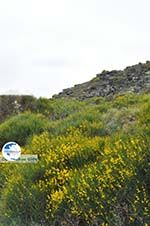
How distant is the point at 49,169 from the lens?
955cm

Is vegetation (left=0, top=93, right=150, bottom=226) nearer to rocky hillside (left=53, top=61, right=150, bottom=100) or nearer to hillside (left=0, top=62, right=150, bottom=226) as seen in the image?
hillside (left=0, top=62, right=150, bottom=226)

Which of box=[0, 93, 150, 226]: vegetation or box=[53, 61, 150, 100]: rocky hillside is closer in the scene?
box=[0, 93, 150, 226]: vegetation

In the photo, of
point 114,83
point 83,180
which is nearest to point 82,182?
point 83,180

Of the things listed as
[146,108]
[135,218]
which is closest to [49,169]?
[135,218]

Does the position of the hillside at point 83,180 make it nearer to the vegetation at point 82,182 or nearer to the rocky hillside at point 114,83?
the vegetation at point 82,182

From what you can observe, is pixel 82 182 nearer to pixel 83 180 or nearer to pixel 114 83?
pixel 83 180

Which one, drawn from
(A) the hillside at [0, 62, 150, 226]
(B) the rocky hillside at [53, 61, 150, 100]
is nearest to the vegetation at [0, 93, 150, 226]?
(A) the hillside at [0, 62, 150, 226]

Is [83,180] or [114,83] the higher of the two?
[114,83]

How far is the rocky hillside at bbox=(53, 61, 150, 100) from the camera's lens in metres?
30.9

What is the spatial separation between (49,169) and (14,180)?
0.53 m

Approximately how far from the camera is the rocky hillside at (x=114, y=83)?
101ft

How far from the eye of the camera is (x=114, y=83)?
34000mm

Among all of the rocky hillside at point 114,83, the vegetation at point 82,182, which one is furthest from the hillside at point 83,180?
the rocky hillside at point 114,83

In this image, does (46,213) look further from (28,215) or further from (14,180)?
(14,180)
